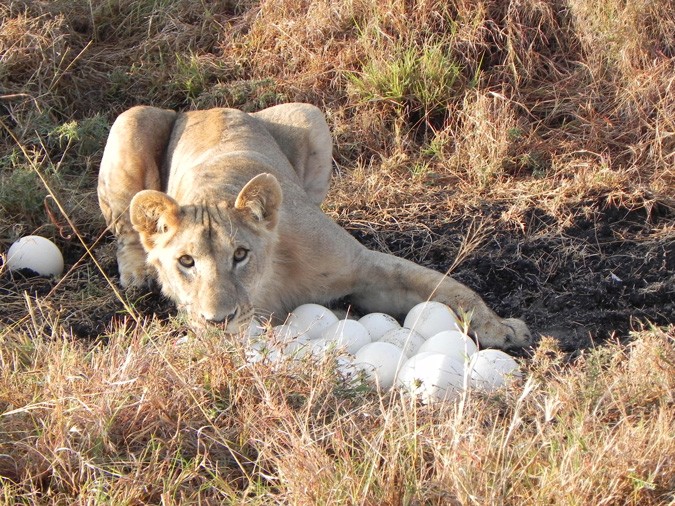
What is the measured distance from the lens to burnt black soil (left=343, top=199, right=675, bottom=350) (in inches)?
168

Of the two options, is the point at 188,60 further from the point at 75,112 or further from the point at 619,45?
the point at 619,45

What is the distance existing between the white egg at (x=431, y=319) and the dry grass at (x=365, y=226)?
1.53 feet

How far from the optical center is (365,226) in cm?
540

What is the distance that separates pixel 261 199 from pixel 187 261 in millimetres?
418

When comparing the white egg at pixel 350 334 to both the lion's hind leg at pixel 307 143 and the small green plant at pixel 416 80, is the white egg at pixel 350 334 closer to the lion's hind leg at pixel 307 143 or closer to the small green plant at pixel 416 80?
the lion's hind leg at pixel 307 143

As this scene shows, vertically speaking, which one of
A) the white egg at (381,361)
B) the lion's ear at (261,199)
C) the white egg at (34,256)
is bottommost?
the white egg at (34,256)

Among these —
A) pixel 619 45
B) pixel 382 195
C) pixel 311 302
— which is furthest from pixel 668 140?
pixel 311 302

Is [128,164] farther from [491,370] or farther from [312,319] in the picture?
[491,370]

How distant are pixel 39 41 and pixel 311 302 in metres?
3.30

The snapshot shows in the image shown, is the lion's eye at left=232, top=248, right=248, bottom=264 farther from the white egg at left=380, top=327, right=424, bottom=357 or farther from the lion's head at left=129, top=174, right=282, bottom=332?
the white egg at left=380, top=327, right=424, bottom=357

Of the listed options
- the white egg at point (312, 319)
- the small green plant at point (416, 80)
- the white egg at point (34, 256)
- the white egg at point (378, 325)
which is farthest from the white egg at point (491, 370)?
the small green plant at point (416, 80)

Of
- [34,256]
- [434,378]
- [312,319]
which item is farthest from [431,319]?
[34,256]

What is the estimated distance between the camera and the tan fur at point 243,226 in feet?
13.1

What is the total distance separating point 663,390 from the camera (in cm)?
308
